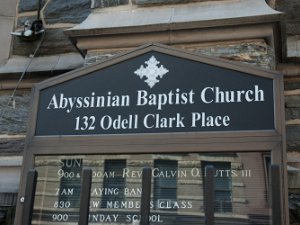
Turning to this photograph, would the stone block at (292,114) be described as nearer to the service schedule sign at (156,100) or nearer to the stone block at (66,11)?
the service schedule sign at (156,100)

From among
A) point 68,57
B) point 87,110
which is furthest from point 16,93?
point 87,110

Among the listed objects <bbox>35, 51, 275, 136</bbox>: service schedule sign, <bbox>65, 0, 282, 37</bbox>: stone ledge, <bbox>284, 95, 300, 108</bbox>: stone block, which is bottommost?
<bbox>35, 51, 275, 136</bbox>: service schedule sign

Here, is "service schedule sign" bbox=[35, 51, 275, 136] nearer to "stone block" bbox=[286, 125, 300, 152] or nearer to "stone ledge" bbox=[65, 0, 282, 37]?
"stone ledge" bbox=[65, 0, 282, 37]

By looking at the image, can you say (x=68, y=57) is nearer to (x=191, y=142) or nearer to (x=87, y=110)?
(x=87, y=110)

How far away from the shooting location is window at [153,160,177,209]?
203 centimetres

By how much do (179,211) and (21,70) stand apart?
2092 millimetres

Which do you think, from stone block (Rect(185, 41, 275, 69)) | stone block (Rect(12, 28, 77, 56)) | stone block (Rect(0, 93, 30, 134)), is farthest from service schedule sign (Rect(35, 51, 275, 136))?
stone block (Rect(12, 28, 77, 56))

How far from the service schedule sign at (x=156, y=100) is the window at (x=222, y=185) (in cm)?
16

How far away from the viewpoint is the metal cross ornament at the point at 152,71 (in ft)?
7.54

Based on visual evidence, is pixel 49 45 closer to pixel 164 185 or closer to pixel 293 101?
pixel 293 101

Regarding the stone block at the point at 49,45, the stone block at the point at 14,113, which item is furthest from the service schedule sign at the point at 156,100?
the stone block at the point at 49,45

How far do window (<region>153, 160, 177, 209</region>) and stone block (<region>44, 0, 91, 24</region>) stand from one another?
2.02 meters

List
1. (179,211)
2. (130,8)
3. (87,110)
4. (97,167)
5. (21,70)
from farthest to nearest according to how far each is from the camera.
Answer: (21,70), (130,8), (87,110), (97,167), (179,211)

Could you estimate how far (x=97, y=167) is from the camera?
2.16 meters
